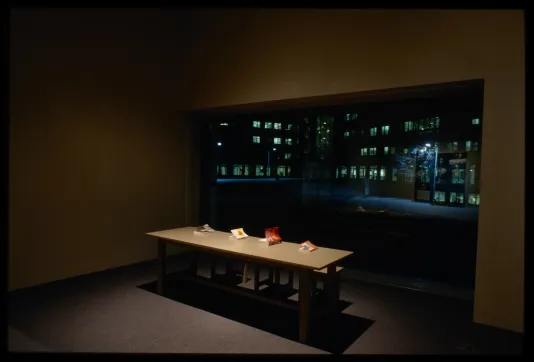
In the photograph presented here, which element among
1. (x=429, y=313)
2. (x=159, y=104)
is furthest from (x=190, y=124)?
(x=429, y=313)

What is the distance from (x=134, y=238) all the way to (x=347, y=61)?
12.2 feet

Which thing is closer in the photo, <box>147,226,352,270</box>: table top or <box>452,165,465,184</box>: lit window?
<box>147,226,352,270</box>: table top

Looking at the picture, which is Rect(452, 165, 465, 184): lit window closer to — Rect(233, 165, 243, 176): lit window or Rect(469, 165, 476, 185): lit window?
Rect(469, 165, 476, 185): lit window

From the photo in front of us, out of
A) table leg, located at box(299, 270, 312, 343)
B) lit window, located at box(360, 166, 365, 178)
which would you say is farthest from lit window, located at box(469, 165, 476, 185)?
table leg, located at box(299, 270, 312, 343)

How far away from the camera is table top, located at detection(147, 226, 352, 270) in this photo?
2.79m

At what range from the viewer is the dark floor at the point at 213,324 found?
270 centimetres

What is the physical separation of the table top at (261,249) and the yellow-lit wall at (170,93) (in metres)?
1.30

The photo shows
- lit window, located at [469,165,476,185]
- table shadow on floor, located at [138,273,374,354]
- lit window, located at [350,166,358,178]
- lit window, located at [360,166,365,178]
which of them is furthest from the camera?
lit window, located at [350,166,358,178]

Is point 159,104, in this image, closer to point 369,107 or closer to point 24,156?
point 24,156

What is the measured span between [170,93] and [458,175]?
39.2 feet

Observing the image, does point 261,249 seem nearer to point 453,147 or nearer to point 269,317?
point 269,317

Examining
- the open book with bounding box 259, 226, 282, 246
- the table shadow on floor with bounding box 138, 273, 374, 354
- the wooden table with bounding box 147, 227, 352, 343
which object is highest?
the open book with bounding box 259, 226, 282, 246

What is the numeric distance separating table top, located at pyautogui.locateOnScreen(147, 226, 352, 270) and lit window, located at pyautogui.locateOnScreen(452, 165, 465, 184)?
11.7 meters

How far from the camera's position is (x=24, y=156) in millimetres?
3717
